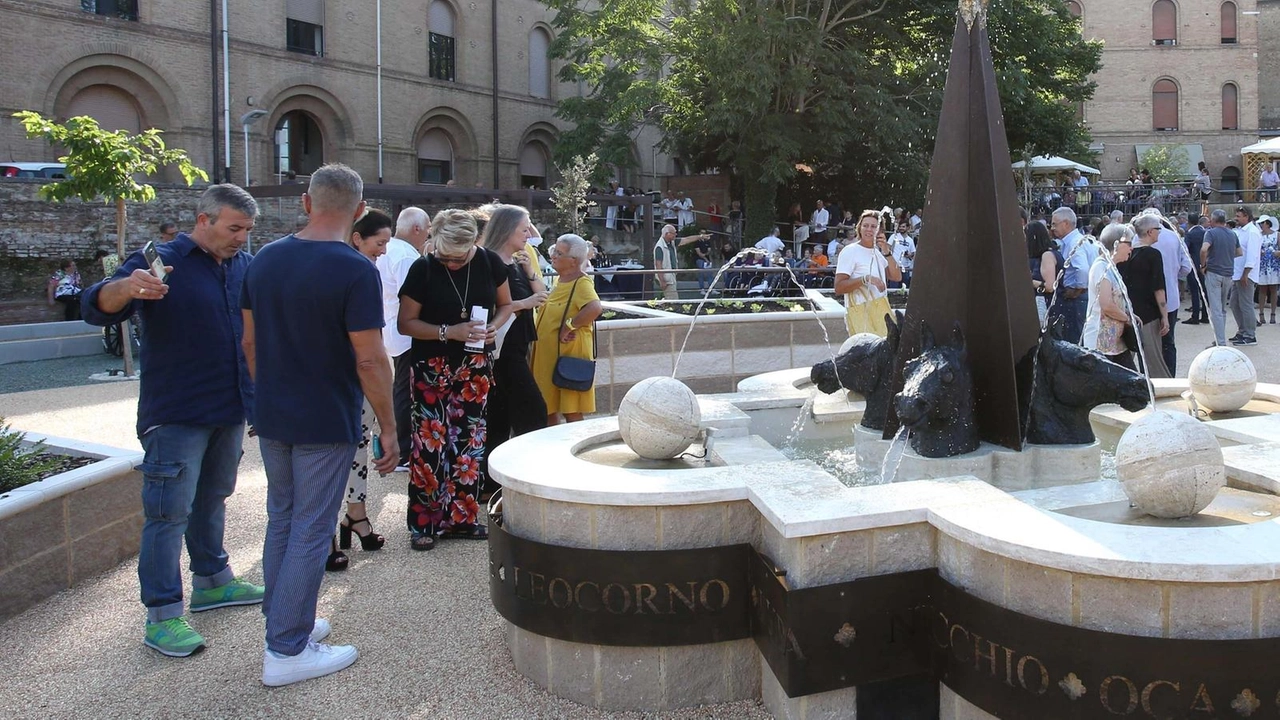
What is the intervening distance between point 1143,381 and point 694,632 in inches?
105

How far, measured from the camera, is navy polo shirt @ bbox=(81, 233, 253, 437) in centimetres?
425

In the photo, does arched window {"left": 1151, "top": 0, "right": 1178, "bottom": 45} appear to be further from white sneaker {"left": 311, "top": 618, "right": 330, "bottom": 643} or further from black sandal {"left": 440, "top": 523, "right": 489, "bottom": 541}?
white sneaker {"left": 311, "top": 618, "right": 330, "bottom": 643}

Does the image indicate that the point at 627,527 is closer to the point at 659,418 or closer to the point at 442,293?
the point at 659,418

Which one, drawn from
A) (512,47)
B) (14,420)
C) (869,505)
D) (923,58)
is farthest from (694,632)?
(512,47)

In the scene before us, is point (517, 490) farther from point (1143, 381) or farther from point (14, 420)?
point (14, 420)

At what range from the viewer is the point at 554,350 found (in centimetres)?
680

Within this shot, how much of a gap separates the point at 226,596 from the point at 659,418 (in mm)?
2291

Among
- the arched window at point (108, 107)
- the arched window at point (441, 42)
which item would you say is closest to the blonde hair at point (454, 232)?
the arched window at point (108, 107)

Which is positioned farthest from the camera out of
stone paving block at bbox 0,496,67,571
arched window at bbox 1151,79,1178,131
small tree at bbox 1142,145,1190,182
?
arched window at bbox 1151,79,1178,131

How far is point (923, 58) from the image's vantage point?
97.3ft

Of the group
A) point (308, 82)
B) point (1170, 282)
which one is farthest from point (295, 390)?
point (308, 82)

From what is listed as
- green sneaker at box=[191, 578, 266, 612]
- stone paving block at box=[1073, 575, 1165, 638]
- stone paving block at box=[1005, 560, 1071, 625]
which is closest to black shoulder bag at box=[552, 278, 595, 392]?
green sneaker at box=[191, 578, 266, 612]

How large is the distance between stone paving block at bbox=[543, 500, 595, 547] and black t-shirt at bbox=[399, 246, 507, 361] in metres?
1.93

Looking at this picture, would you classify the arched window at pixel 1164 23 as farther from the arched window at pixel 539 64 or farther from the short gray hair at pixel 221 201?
Answer: the short gray hair at pixel 221 201
